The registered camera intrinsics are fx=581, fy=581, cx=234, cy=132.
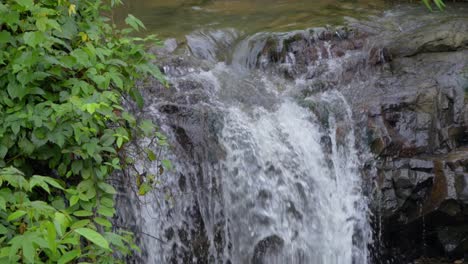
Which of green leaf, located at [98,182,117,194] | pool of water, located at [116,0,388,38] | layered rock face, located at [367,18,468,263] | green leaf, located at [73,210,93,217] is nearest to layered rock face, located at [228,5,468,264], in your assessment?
layered rock face, located at [367,18,468,263]

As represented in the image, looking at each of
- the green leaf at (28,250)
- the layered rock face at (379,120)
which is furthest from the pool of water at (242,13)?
the green leaf at (28,250)

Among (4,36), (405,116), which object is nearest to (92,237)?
(4,36)

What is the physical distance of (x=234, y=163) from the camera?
202 inches

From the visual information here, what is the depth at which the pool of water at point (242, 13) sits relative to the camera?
6.87 metres

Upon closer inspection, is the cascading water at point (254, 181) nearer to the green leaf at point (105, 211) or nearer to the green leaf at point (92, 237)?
the green leaf at point (105, 211)

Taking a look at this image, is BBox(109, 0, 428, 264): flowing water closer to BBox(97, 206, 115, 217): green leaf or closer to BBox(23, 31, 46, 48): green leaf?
BBox(97, 206, 115, 217): green leaf

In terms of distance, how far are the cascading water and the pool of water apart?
4.66ft

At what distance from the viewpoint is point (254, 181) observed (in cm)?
515

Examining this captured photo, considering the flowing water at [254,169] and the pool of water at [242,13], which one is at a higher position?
the pool of water at [242,13]

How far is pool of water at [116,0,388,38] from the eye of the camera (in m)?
6.87

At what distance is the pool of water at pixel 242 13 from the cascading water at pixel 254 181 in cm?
142

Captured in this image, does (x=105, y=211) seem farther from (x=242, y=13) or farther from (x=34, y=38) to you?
(x=242, y=13)

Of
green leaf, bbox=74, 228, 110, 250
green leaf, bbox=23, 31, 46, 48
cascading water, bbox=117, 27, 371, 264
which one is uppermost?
green leaf, bbox=23, 31, 46, 48

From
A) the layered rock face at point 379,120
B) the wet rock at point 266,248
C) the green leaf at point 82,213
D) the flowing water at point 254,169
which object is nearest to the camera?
the green leaf at point 82,213
